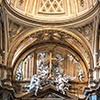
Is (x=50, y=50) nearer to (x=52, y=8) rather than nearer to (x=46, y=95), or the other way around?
(x=52, y=8)

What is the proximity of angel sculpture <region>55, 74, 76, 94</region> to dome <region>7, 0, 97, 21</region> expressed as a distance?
3.57 metres

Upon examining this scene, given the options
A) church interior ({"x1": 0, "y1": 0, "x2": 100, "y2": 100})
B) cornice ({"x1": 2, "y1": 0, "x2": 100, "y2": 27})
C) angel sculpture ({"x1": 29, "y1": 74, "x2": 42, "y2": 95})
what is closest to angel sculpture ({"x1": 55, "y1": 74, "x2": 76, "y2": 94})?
church interior ({"x1": 0, "y1": 0, "x2": 100, "y2": 100})

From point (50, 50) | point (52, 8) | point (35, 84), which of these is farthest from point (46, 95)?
point (52, 8)

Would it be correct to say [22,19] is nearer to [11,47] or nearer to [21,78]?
[11,47]

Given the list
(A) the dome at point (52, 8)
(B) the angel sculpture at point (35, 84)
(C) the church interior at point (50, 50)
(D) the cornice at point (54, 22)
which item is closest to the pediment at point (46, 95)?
(C) the church interior at point (50, 50)

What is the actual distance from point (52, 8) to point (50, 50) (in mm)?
2631

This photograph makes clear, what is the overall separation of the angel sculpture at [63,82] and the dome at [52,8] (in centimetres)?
357

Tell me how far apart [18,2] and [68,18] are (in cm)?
317

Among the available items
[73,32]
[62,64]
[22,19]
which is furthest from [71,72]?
[22,19]

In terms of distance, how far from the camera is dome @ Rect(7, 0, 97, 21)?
25.4 m

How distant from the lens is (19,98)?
80.8ft

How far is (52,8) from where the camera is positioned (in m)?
26.3

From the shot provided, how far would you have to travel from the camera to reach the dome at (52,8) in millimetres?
25438

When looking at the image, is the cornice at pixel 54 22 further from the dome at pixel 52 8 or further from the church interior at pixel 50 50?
the dome at pixel 52 8
